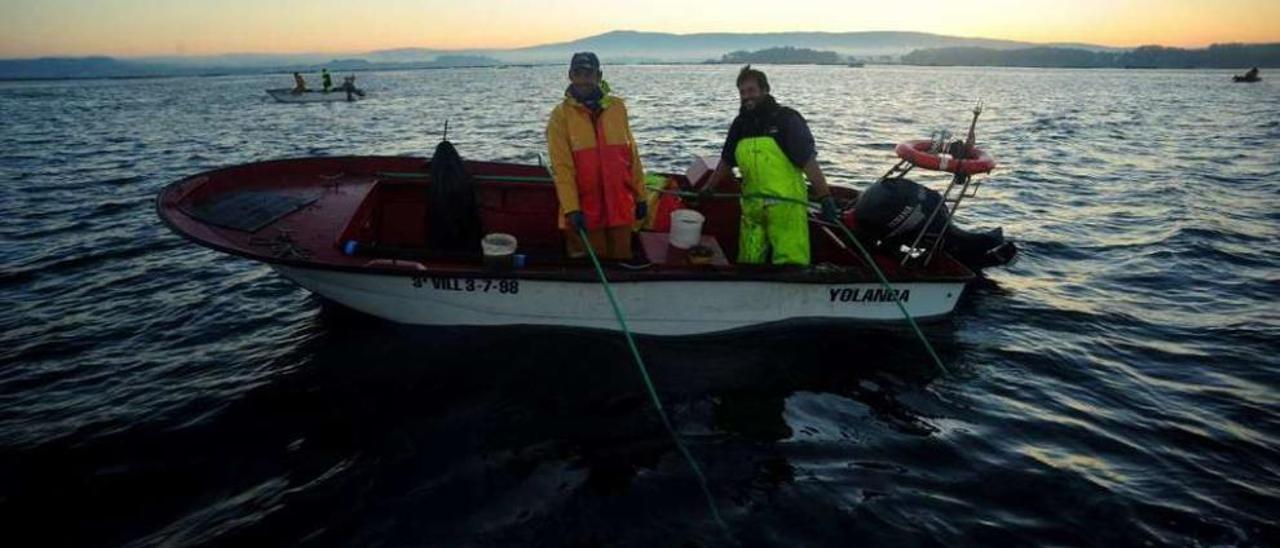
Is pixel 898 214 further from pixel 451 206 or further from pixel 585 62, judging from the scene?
pixel 451 206

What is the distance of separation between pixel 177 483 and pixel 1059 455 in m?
7.04

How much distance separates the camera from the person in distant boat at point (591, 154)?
582 centimetres

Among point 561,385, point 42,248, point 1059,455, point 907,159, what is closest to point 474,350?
point 561,385

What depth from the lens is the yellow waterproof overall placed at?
619cm

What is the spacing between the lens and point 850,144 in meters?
25.3

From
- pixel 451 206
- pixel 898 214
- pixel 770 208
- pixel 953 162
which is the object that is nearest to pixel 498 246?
pixel 451 206

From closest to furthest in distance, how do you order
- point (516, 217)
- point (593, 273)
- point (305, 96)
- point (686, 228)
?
point (593, 273)
point (686, 228)
point (516, 217)
point (305, 96)

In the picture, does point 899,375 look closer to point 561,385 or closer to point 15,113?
point 561,385

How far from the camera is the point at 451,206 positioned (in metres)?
6.99

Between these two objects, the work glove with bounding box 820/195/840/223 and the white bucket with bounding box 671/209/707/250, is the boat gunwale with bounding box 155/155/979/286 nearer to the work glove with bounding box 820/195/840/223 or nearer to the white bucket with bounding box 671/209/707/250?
the white bucket with bounding box 671/209/707/250

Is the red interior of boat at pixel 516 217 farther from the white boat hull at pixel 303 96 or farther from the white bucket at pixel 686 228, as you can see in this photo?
the white boat hull at pixel 303 96

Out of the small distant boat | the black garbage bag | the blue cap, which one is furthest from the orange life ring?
the small distant boat

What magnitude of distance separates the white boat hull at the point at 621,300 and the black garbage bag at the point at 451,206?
0.82 metres

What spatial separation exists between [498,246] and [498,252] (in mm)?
66
